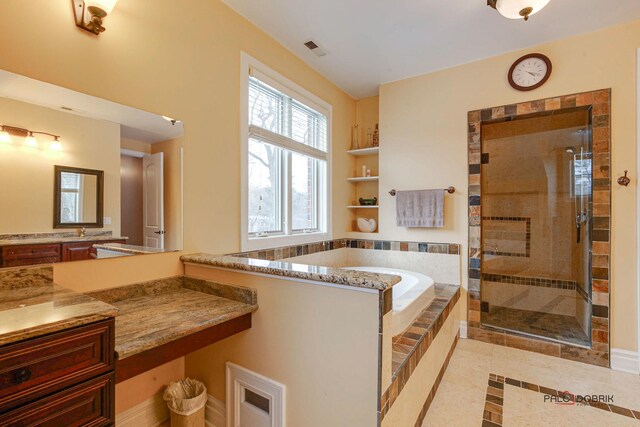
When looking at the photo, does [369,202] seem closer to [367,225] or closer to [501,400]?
[367,225]

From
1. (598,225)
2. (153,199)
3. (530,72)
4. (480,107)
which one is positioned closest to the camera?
(153,199)

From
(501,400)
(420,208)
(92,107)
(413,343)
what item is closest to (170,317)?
(92,107)

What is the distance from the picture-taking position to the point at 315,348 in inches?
50.4

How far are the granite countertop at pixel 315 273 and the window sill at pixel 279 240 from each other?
529 mm

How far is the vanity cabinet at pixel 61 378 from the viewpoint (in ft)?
2.55

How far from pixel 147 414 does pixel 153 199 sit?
4.00 feet

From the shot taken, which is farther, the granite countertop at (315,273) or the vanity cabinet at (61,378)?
the granite countertop at (315,273)

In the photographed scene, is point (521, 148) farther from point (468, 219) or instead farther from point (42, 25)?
point (42, 25)

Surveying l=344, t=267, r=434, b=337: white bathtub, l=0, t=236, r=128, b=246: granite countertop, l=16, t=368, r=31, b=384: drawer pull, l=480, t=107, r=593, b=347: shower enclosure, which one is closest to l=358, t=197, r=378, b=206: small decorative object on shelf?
l=344, t=267, r=434, b=337: white bathtub

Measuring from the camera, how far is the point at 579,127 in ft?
8.25

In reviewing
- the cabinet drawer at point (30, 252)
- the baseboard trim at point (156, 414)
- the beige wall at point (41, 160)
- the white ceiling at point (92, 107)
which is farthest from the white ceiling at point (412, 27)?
the baseboard trim at point (156, 414)

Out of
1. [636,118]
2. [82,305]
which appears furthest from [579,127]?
[82,305]

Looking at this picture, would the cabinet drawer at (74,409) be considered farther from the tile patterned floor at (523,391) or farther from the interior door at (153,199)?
the tile patterned floor at (523,391)

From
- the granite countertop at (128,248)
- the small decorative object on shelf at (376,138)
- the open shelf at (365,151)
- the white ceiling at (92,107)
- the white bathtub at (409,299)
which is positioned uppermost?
the small decorative object on shelf at (376,138)
